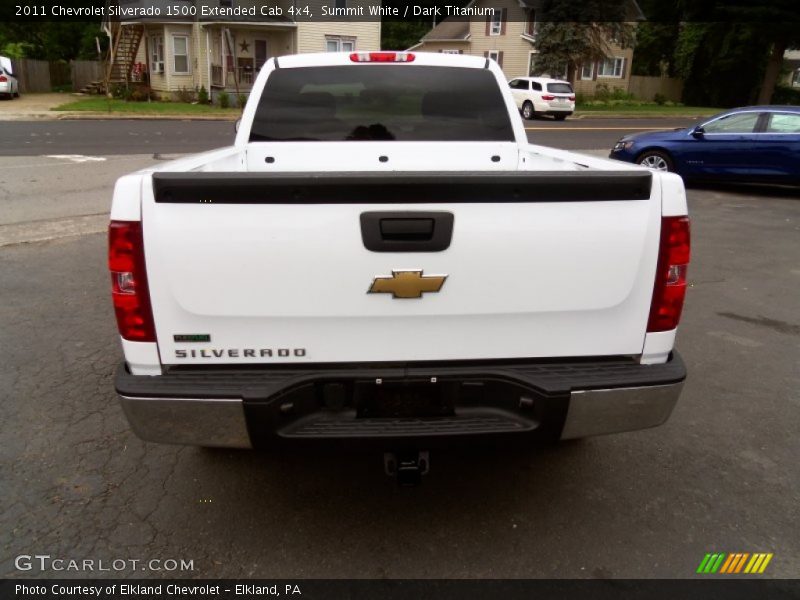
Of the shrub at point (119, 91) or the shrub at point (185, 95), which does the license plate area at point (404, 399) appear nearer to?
the shrub at point (185, 95)

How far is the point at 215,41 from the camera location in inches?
1316

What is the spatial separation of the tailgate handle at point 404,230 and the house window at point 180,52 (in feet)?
114

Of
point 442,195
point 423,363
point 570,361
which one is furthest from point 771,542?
point 442,195

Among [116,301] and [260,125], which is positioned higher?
[260,125]

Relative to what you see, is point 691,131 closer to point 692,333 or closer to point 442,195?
point 692,333

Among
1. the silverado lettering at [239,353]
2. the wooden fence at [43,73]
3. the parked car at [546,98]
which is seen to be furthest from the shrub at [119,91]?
the silverado lettering at [239,353]

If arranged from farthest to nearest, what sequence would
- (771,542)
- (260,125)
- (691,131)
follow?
(691,131), (260,125), (771,542)

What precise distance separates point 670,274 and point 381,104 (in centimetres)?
280

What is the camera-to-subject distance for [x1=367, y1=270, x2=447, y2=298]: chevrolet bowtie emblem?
8.11 ft

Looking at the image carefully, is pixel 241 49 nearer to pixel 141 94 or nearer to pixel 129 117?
pixel 141 94

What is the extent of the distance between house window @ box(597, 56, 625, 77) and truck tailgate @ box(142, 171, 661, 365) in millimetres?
49810

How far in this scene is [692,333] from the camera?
213 inches

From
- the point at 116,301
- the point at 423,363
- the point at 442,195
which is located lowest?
the point at 423,363
